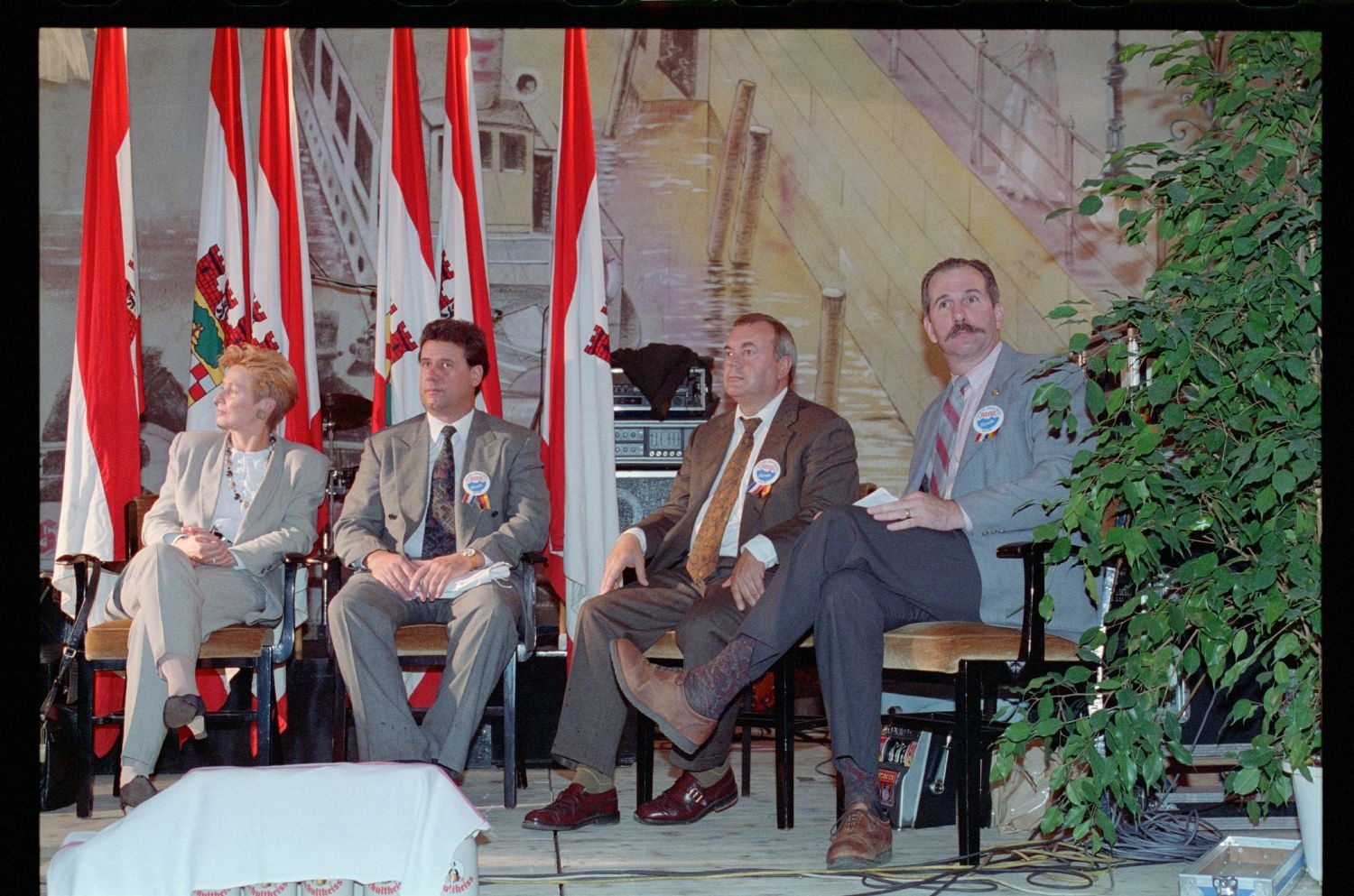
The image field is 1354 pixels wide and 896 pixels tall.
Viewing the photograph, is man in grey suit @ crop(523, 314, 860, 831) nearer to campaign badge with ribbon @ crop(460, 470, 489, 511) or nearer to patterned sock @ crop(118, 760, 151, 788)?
campaign badge with ribbon @ crop(460, 470, 489, 511)

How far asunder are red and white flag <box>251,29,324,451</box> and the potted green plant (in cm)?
311

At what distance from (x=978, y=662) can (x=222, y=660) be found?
89.2 inches

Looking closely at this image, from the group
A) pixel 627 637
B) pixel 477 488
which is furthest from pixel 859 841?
pixel 477 488

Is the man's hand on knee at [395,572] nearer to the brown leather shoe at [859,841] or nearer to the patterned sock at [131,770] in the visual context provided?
the patterned sock at [131,770]

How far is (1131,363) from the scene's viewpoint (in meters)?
3.09

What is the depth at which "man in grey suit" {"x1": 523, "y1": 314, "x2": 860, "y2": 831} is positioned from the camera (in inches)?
141

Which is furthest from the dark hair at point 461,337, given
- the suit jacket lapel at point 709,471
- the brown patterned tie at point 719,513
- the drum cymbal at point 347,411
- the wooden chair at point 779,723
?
the drum cymbal at point 347,411

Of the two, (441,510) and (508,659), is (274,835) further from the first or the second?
(441,510)

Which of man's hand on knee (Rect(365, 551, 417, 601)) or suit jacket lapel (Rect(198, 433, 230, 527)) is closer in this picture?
man's hand on knee (Rect(365, 551, 417, 601))

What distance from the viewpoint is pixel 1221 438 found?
268 centimetres

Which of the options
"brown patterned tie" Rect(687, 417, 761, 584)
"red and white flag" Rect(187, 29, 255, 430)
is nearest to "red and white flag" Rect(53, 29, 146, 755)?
"red and white flag" Rect(187, 29, 255, 430)

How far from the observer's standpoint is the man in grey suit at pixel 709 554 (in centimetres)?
359
